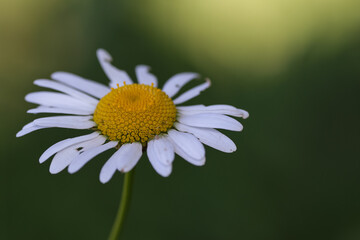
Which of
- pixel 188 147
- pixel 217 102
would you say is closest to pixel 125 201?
pixel 188 147

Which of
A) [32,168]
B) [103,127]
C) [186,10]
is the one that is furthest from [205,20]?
[103,127]

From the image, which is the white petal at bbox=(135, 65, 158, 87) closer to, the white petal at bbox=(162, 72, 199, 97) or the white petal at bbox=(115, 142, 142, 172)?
the white petal at bbox=(162, 72, 199, 97)

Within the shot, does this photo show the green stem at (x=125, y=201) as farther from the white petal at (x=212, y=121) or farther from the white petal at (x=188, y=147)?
the white petal at (x=212, y=121)

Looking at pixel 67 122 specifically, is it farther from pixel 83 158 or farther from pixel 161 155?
pixel 161 155

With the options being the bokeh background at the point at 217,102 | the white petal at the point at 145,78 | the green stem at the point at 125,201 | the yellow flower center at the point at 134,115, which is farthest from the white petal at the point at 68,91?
the bokeh background at the point at 217,102

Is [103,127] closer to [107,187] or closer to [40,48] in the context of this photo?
[107,187]

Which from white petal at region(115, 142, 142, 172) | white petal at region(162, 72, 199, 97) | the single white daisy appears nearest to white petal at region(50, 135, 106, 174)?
the single white daisy
